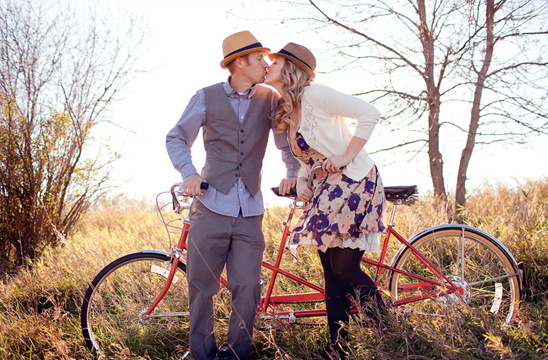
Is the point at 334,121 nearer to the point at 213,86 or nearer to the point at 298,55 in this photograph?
the point at 298,55

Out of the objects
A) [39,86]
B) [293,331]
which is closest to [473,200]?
[293,331]

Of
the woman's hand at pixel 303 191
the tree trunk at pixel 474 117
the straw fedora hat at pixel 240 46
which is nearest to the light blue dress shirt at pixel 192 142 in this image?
the straw fedora hat at pixel 240 46

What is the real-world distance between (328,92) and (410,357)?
143 cm

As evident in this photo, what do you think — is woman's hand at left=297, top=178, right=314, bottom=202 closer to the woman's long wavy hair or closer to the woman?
the woman

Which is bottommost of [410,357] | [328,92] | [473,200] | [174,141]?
[410,357]

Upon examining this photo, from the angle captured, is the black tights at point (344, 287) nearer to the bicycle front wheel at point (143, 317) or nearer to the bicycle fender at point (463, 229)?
the bicycle fender at point (463, 229)

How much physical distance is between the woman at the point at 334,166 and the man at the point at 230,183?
0.17m

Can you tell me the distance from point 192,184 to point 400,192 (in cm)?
122

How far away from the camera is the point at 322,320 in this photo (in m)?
3.10

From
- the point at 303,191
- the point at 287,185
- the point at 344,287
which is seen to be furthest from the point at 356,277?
the point at 287,185

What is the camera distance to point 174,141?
2750 millimetres

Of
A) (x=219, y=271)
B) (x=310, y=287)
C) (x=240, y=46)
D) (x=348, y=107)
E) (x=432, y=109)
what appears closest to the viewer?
(x=348, y=107)

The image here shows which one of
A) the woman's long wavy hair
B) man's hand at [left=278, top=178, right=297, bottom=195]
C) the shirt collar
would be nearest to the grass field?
man's hand at [left=278, top=178, right=297, bottom=195]

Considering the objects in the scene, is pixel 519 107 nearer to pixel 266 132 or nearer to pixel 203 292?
pixel 266 132
